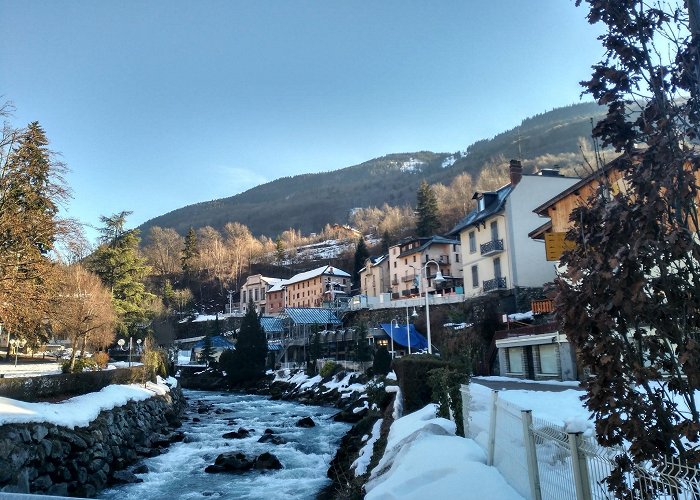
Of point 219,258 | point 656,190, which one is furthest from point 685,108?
point 219,258

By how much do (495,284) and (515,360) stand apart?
10.7 meters

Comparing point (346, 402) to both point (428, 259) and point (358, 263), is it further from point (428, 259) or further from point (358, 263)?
point (358, 263)

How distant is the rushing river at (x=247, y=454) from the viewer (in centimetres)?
1606

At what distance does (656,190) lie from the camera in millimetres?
3904

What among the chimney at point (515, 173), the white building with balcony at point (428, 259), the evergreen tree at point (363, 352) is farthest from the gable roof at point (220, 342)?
the chimney at point (515, 173)

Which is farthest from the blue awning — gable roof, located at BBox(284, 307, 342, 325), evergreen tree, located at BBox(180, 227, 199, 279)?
evergreen tree, located at BBox(180, 227, 199, 279)

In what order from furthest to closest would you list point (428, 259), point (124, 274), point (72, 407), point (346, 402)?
1. point (428, 259)
2. point (124, 274)
3. point (346, 402)
4. point (72, 407)

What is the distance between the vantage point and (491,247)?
40.0 metres

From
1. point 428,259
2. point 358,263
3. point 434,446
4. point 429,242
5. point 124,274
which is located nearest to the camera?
point 434,446

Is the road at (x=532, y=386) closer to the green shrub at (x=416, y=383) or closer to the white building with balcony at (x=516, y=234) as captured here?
the green shrub at (x=416, y=383)

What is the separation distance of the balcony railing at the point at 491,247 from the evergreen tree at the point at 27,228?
30.1 meters

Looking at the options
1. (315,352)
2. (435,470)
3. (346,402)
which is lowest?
(346,402)

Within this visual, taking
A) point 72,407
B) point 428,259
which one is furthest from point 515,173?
point 72,407

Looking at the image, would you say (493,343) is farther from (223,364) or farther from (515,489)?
(223,364)
